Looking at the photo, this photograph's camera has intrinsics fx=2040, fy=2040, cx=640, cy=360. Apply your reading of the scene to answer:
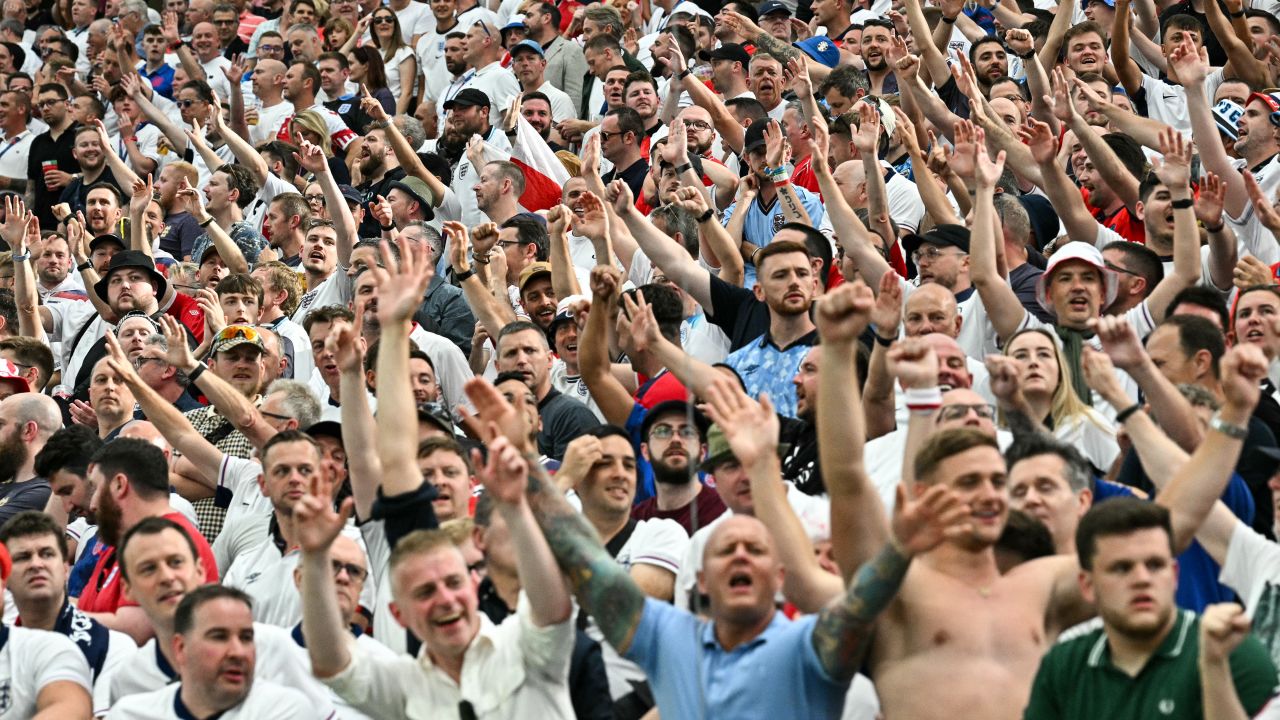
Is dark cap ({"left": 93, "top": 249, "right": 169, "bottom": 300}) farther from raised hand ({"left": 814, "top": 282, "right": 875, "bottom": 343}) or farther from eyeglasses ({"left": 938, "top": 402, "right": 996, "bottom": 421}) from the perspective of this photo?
raised hand ({"left": 814, "top": 282, "right": 875, "bottom": 343})

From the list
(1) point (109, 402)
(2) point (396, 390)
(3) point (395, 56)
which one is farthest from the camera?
(3) point (395, 56)

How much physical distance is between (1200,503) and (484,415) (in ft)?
6.11

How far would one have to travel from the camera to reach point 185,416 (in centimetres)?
888

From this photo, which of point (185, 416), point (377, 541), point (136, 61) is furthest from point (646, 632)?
point (136, 61)

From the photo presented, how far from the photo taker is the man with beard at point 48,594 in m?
6.66

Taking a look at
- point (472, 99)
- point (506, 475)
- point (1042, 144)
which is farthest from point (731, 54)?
point (506, 475)

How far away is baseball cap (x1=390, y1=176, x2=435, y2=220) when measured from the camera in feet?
38.9

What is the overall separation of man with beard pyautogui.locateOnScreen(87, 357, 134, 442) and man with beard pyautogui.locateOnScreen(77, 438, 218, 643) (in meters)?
1.73

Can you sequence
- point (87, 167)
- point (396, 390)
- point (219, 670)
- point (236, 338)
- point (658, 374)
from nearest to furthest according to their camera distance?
point (219, 670), point (396, 390), point (658, 374), point (236, 338), point (87, 167)

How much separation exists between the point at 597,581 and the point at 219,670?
124 cm

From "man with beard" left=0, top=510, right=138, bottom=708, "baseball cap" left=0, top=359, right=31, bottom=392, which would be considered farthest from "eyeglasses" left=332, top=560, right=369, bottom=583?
"baseball cap" left=0, top=359, right=31, bottom=392

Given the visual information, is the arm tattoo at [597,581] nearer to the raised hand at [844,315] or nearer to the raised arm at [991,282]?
the raised hand at [844,315]

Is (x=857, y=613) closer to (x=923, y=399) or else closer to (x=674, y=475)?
(x=923, y=399)

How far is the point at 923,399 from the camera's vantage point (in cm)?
552
